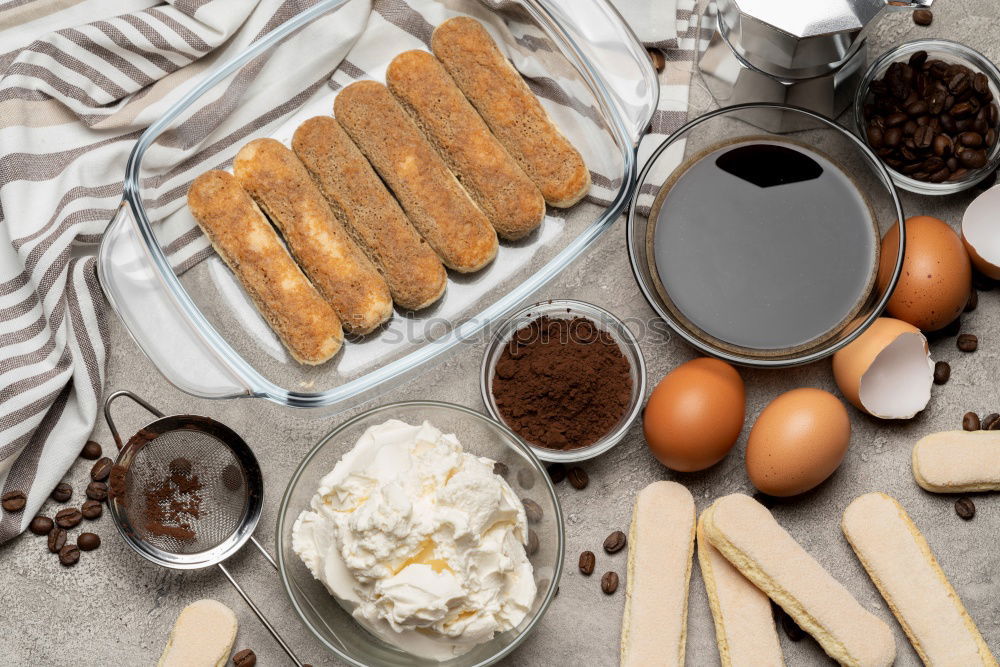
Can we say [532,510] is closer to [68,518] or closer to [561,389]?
[561,389]

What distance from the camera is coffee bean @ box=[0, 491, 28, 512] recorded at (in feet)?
6.18

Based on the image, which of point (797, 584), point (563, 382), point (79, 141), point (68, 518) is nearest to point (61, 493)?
point (68, 518)

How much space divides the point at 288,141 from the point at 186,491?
0.82m

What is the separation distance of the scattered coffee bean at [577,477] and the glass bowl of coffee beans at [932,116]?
96cm

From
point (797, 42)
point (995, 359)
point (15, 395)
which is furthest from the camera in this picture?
point (995, 359)

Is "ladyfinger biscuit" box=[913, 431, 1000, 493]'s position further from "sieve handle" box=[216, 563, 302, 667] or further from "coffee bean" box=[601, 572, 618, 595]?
"sieve handle" box=[216, 563, 302, 667]

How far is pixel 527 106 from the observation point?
1.95m

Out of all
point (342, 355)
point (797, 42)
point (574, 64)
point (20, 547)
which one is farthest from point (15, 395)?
point (797, 42)

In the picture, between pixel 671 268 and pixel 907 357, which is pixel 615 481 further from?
pixel 907 357

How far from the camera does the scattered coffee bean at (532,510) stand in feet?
6.03

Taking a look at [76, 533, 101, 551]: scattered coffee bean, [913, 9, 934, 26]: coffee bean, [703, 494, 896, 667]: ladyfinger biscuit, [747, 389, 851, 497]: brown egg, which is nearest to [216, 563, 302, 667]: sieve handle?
[76, 533, 101, 551]: scattered coffee bean

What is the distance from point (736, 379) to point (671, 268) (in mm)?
276

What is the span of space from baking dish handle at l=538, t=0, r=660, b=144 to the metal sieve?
3.68ft

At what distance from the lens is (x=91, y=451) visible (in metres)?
1.94
